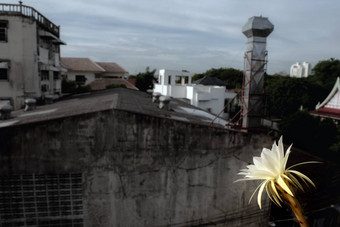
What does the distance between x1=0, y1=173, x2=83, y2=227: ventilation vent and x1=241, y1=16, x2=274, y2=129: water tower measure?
6961 mm

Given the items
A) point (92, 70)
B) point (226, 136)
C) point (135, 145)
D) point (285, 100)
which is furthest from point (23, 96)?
point (285, 100)

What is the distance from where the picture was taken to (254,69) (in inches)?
380

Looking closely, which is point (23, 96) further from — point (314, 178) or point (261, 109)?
point (314, 178)

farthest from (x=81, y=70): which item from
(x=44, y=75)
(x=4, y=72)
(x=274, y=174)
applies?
(x=274, y=174)

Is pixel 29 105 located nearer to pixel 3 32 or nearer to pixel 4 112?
pixel 4 112

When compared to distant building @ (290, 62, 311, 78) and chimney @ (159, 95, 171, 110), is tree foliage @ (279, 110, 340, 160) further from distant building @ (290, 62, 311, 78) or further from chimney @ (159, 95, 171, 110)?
distant building @ (290, 62, 311, 78)

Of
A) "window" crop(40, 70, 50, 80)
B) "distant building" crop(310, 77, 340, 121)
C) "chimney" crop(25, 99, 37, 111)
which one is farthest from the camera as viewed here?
"distant building" crop(310, 77, 340, 121)

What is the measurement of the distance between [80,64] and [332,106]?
4030 centimetres

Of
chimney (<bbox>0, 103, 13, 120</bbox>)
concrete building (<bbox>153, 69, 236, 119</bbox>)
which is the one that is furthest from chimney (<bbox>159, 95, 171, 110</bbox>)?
concrete building (<bbox>153, 69, 236, 119</bbox>)

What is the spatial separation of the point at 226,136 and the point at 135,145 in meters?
3.48

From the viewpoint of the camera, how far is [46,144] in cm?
875

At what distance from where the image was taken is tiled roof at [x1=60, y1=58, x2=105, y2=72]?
44.2 meters

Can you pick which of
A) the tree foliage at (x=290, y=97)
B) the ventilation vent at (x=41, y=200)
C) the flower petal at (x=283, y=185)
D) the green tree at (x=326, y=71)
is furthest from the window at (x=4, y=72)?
the green tree at (x=326, y=71)

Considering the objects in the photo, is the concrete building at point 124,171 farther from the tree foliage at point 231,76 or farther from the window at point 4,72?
the tree foliage at point 231,76
